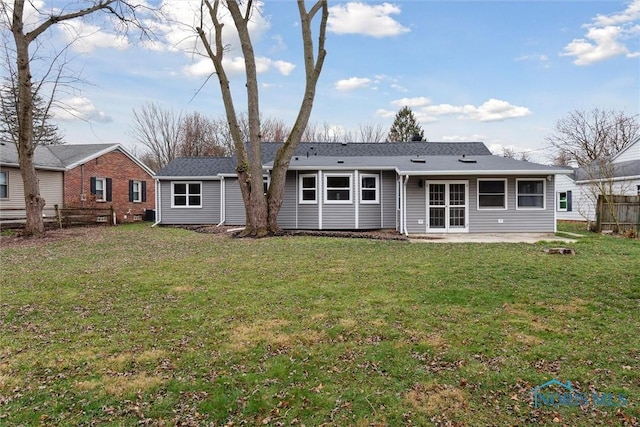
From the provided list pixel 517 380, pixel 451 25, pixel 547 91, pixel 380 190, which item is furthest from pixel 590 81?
pixel 517 380

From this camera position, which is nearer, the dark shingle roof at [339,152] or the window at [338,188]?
the window at [338,188]

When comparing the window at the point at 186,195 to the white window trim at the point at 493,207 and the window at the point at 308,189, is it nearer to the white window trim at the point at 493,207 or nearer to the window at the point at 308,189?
the window at the point at 308,189

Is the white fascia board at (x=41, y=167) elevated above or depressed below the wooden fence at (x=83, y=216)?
above

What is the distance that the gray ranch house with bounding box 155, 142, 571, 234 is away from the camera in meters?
14.5

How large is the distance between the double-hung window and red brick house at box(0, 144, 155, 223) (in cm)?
1507

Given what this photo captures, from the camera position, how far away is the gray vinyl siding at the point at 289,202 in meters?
16.0

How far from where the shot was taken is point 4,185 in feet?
57.4

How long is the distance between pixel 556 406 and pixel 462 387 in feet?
2.14

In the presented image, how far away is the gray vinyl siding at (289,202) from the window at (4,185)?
12.4 m

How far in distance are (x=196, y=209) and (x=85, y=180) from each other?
23.2 ft

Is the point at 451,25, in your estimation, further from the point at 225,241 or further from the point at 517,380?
the point at 517,380

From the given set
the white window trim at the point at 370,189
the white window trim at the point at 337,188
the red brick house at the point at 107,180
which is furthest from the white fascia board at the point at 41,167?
the white window trim at the point at 370,189

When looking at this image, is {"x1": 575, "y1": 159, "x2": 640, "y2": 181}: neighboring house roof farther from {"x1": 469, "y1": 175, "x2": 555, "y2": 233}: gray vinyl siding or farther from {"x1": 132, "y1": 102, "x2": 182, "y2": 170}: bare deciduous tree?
{"x1": 132, "y1": 102, "x2": 182, "y2": 170}: bare deciduous tree
